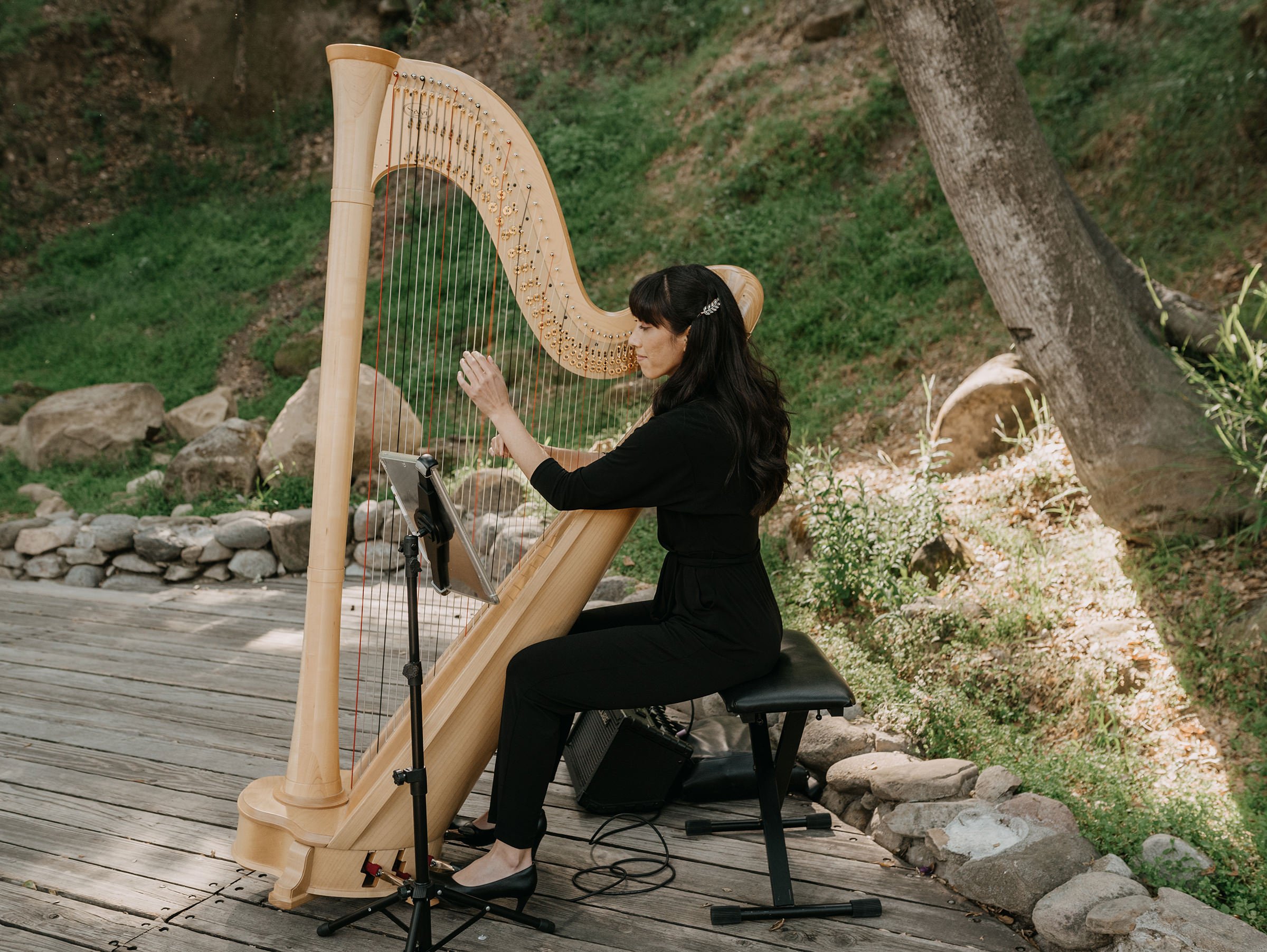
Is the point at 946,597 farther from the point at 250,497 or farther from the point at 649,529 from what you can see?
the point at 250,497

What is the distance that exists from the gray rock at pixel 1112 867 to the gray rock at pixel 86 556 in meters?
5.03

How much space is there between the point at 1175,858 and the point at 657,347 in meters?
1.71

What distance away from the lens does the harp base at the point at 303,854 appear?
2178 millimetres

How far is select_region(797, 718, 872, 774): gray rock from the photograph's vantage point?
288cm

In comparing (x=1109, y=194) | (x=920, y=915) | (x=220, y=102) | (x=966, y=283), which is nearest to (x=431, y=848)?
(x=920, y=915)

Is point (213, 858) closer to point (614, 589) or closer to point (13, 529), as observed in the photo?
point (614, 589)

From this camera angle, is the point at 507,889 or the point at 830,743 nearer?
the point at 507,889

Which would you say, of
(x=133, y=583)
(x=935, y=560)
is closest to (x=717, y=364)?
(x=935, y=560)

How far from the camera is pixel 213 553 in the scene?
5.21 meters

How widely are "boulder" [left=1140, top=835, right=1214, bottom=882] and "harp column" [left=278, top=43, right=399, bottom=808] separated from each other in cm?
190

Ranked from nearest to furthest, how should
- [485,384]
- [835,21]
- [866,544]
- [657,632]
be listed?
[485,384] < [657,632] < [866,544] < [835,21]

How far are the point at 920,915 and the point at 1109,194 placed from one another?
5.02 m

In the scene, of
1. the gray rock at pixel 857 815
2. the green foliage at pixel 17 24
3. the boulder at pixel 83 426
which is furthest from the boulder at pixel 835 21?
the green foliage at pixel 17 24

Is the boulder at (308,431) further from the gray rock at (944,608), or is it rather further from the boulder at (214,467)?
the gray rock at (944,608)
